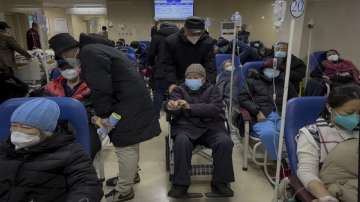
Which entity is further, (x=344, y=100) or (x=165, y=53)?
(x=165, y=53)

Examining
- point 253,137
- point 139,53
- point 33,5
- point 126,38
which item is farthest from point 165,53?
point 33,5

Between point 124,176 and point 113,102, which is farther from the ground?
point 113,102

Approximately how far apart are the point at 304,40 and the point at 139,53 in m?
2.99

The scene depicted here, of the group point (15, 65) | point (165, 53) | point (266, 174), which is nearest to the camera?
point (266, 174)

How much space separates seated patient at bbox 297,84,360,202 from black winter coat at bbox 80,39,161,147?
1024 millimetres

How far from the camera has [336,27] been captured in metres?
4.29

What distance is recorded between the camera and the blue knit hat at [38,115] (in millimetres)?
1310

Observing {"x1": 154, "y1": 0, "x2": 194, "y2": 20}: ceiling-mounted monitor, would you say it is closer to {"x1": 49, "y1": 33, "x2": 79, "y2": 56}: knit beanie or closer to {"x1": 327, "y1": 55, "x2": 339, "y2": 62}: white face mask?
{"x1": 327, "y1": 55, "x2": 339, "y2": 62}: white face mask

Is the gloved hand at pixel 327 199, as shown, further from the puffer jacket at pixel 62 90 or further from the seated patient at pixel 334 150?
the puffer jacket at pixel 62 90

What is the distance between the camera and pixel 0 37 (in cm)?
428

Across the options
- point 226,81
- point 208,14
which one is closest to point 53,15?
point 208,14

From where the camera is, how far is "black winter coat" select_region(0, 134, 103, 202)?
4.25 feet

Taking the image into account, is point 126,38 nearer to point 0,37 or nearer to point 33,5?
point 33,5

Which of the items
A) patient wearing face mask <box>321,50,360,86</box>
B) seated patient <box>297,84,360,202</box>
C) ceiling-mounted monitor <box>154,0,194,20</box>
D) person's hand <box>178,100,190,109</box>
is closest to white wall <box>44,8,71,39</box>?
ceiling-mounted monitor <box>154,0,194,20</box>
